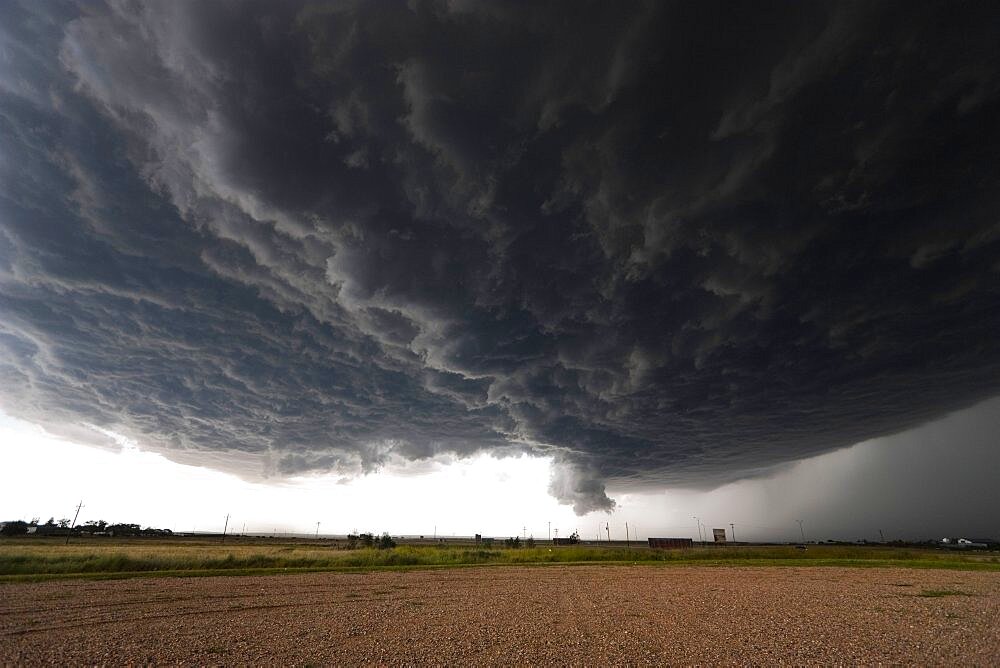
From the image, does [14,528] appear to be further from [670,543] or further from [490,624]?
[490,624]

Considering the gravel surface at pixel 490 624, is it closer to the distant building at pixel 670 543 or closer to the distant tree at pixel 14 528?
the distant building at pixel 670 543

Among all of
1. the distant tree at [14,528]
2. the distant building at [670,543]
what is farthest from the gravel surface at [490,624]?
the distant tree at [14,528]

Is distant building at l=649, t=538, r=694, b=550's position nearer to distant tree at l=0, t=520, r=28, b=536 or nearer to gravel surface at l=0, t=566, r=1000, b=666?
gravel surface at l=0, t=566, r=1000, b=666

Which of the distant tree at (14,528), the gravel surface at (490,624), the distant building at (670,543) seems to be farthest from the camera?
the distant tree at (14,528)

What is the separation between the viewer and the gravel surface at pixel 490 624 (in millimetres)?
16578

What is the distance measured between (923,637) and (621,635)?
13.2 meters

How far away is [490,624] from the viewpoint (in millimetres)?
21953

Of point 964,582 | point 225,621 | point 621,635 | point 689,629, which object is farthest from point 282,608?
point 964,582

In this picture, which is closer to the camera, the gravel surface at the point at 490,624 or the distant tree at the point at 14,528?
the gravel surface at the point at 490,624

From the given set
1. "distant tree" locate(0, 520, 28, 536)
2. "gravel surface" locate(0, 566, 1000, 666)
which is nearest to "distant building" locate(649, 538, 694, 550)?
"gravel surface" locate(0, 566, 1000, 666)

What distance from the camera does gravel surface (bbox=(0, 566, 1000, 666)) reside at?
54.4 ft

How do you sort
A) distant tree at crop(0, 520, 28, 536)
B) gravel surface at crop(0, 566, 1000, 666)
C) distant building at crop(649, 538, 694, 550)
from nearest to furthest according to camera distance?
gravel surface at crop(0, 566, 1000, 666) → distant building at crop(649, 538, 694, 550) → distant tree at crop(0, 520, 28, 536)

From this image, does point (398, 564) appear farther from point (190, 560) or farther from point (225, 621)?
point (225, 621)

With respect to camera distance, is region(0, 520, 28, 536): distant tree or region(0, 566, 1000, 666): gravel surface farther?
region(0, 520, 28, 536): distant tree
